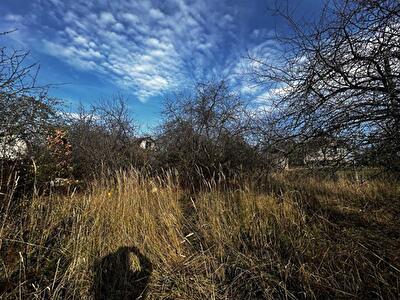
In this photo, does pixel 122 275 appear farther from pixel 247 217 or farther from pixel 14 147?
pixel 14 147

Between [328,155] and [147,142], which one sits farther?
[147,142]

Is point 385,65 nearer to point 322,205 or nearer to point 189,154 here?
point 322,205

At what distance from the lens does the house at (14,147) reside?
415 centimetres

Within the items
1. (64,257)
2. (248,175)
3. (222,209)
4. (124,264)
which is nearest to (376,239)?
(222,209)

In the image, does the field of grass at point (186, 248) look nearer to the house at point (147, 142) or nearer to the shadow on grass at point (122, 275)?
the shadow on grass at point (122, 275)

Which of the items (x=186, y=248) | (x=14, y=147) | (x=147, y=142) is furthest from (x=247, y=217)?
(x=147, y=142)

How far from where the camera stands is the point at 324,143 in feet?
13.6

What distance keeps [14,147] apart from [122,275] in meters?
3.33

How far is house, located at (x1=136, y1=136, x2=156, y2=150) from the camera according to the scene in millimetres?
12103

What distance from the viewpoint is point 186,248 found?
3.28m

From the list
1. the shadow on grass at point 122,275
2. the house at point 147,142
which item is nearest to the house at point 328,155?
the shadow on grass at point 122,275

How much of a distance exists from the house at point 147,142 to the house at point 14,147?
7.02m

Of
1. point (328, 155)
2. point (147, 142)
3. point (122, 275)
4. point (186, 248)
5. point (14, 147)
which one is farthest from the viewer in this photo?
point (147, 142)

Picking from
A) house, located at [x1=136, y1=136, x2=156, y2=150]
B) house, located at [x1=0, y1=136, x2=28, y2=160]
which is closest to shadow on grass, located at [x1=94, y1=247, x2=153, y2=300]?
house, located at [x1=0, y1=136, x2=28, y2=160]
